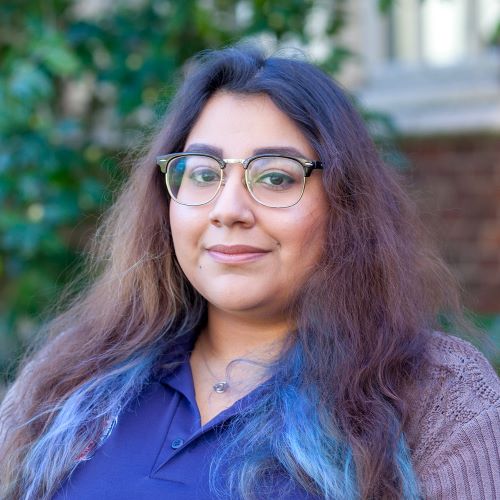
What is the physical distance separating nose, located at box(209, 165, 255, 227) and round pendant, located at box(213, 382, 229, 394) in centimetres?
43

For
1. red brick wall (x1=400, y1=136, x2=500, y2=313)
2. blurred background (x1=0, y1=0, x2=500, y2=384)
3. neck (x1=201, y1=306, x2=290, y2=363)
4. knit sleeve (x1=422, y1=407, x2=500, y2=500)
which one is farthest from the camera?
red brick wall (x1=400, y1=136, x2=500, y2=313)

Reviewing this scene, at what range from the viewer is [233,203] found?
2191 millimetres

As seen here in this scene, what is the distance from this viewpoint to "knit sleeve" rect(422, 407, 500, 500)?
1.99 metres

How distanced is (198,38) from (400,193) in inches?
83.9

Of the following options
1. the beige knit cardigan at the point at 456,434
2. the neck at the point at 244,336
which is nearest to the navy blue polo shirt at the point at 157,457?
the neck at the point at 244,336

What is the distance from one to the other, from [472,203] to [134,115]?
2193mm

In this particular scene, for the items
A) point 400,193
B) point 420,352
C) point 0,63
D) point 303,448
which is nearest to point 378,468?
point 303,448

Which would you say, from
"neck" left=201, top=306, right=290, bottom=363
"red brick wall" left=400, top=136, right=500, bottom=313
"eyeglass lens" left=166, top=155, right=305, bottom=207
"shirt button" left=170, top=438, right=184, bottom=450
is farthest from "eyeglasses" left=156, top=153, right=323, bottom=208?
"red brick wall" left=400, top=136, right=500, bottom=313

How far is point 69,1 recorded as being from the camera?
4176 mm

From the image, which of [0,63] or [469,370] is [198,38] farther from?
[469,370]

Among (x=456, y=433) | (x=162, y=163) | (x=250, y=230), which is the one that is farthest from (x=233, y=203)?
(x=456, y=433)

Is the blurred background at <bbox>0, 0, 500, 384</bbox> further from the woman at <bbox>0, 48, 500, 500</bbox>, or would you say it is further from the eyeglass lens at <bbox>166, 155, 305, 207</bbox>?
the eyeglass lens at <bbox>166, 155, 305, 207</bbox>

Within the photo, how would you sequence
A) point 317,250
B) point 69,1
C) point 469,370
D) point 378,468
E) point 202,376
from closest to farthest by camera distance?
point 378,468, point 469,370, point 317,250, point 202,376, point 69,1

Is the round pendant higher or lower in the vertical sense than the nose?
lower
